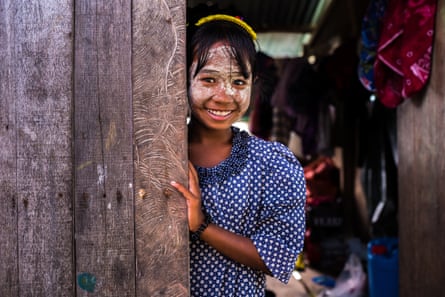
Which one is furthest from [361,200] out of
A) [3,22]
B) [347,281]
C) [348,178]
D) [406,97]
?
[3,22]

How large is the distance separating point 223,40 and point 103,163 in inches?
21.8

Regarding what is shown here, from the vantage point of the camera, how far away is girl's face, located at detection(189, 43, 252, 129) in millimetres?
1726

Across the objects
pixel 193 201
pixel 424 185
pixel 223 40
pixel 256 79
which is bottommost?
pixel 424 185

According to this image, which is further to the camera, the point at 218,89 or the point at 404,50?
the point at 404,50

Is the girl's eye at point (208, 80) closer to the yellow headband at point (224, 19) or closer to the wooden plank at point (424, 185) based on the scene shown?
the yellow headband at point (224, 19)

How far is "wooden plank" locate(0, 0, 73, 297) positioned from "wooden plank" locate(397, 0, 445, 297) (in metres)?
2.05

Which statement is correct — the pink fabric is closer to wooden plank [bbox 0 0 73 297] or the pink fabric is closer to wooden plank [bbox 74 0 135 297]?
wooden plank [bbox 74 0 135 297]

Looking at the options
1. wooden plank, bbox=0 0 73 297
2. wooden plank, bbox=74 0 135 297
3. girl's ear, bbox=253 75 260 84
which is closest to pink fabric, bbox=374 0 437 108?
girl's ear, bbox=253 75 260 84

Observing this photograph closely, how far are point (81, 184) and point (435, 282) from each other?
7.15ft

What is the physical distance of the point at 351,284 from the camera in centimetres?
480

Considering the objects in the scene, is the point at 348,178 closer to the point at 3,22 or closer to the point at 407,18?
the point at 407,18

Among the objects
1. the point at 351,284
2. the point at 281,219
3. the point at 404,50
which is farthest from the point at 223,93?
Answer: the point at 351,284

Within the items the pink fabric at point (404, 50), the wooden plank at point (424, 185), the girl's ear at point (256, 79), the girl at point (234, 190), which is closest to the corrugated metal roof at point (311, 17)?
the pink fabric at point (404, 50)

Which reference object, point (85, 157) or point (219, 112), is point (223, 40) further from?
point (85, 157)
